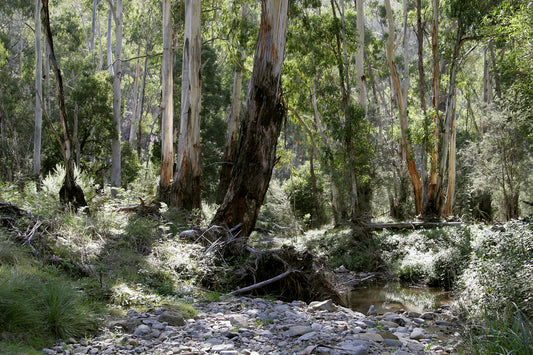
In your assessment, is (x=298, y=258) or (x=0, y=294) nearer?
(x=0, y=294)

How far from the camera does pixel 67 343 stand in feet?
10.2

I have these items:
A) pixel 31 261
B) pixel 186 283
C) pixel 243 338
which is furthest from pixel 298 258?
pixel 31 261

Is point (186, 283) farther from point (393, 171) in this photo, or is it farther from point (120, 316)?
point (393, 171)

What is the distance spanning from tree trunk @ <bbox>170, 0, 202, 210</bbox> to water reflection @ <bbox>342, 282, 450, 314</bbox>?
4.77 meters

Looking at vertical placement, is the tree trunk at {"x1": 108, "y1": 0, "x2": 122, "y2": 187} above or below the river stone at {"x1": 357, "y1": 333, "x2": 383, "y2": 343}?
above

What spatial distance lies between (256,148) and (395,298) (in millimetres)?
3629

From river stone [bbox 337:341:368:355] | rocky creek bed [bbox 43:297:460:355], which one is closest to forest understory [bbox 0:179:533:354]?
rocky creek bed [bbox 43:297:460:355]

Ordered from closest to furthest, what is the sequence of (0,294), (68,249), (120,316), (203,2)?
(0,294) < (120,316) < (68,249) < (203,2)

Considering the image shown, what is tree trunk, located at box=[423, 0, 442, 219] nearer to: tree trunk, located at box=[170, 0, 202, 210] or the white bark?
tree trunk, located at box=[170, 0, 202, 210]

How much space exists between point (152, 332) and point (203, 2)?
13.4 m

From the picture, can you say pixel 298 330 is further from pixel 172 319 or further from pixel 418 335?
pixel 418 335

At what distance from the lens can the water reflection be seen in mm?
6759

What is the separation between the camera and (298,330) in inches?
151

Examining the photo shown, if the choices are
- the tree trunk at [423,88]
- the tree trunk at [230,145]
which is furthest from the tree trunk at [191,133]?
the tree trunk at [423,88]
